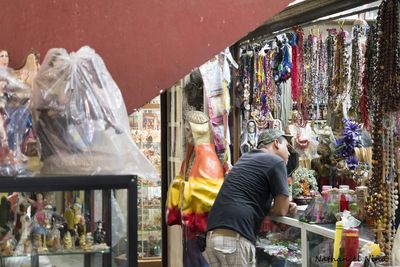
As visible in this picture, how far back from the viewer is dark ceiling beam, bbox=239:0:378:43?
3.21 metres

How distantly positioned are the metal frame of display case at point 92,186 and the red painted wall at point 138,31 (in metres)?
0.62

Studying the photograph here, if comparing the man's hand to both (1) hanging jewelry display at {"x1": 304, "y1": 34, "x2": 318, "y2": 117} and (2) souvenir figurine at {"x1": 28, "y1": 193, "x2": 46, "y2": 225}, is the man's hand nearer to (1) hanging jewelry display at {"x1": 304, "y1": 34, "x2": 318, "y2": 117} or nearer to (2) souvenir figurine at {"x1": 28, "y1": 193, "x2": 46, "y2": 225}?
(1) hanging jewelry display at {"x1": 304, "y1": 34, "x2": 318, "y2": 117}

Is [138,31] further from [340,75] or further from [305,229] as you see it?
[340,75]

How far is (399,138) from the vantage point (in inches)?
109

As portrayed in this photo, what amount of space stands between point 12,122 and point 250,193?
2169 millimetres

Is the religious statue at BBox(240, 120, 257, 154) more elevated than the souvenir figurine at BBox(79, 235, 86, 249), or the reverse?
the religious statue at BBox(240, 120, 257, 154)

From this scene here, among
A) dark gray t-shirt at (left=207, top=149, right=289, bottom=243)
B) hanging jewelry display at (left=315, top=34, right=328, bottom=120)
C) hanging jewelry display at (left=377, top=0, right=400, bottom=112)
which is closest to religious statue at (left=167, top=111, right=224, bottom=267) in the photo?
dark gray t-shirt at (left=207, top=149, right=289, bottom=243)

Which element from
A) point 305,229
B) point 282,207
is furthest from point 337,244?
point 282,207

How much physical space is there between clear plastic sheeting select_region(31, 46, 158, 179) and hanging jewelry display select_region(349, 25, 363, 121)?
6.74 feet

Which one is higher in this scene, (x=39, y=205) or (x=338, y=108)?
(x=338, y=108)

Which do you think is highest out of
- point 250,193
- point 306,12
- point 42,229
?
point 306,12

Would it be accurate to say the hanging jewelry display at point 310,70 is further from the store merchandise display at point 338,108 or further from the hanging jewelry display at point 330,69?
the hanging jewelry display at point 330,69

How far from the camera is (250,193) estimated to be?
145 inches

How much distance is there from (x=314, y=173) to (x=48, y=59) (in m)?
2.60
